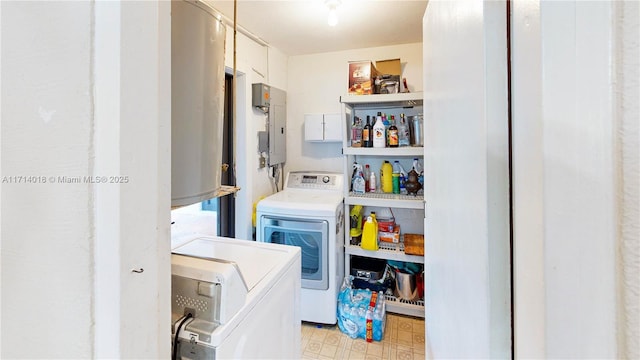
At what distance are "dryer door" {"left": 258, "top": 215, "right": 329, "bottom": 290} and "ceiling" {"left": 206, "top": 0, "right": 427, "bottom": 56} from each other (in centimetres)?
153

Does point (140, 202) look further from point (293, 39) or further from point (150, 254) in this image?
point (293, 39)

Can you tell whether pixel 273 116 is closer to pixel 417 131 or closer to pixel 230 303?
pixel 417 131

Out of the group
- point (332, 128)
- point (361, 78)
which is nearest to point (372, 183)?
point (332, 128)

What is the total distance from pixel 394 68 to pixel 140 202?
8.00ft

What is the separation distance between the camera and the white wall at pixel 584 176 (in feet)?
0.89

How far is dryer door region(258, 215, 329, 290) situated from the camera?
7.01 ft

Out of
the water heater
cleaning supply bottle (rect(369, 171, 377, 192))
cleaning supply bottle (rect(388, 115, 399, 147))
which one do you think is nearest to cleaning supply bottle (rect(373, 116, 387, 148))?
cleaning supply bottle (rect(388, 115, 399, 147))

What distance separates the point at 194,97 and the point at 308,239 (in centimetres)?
166

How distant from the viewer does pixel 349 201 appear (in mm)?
2328

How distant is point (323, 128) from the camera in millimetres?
2734

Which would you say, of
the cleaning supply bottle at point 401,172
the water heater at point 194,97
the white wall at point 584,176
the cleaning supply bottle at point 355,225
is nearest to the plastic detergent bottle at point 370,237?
the cleaning supply bottle at point 355,225

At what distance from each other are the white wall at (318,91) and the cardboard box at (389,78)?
0.74 feet

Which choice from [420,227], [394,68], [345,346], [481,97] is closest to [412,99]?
[394,68]

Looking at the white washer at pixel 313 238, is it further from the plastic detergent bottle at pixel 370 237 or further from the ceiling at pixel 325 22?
the ceiling at pixel 325 22
